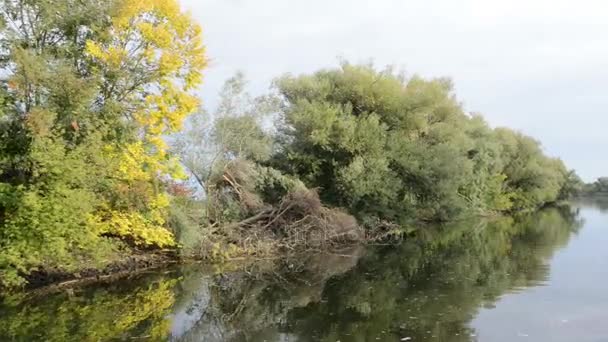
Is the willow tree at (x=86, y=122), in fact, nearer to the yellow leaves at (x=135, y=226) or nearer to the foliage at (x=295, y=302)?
the yellow leaves at (x=135, y=226)

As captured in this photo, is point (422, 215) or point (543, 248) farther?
point (422, 215)

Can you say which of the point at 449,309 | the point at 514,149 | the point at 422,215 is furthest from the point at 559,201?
the point at 449,309

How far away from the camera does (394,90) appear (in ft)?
113

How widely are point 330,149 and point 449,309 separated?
60.8ft

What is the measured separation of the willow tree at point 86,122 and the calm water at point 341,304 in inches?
62.9

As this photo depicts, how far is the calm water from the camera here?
11.2m

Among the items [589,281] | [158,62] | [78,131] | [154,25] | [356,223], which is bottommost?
[589,281]

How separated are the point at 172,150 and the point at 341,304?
13.2 m

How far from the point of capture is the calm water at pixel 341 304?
442 inches

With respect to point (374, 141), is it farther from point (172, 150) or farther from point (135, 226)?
point (135, 226)

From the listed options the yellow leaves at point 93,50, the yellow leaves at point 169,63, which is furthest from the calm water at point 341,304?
the yellow leaves at point 93,50

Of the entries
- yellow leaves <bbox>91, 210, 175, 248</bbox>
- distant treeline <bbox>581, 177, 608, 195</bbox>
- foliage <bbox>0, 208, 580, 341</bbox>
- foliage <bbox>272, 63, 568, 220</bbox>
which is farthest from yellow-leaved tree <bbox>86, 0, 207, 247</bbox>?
distant treeline <bbox>581, 177, 608, 195</bbox>

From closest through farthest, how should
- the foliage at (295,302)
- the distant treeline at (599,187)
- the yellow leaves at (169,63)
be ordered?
the foliage at (295,302), the yellow leaves at (169,63), the distant treeline at (599,187)

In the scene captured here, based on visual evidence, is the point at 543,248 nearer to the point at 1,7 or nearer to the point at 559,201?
the point at 1,7
